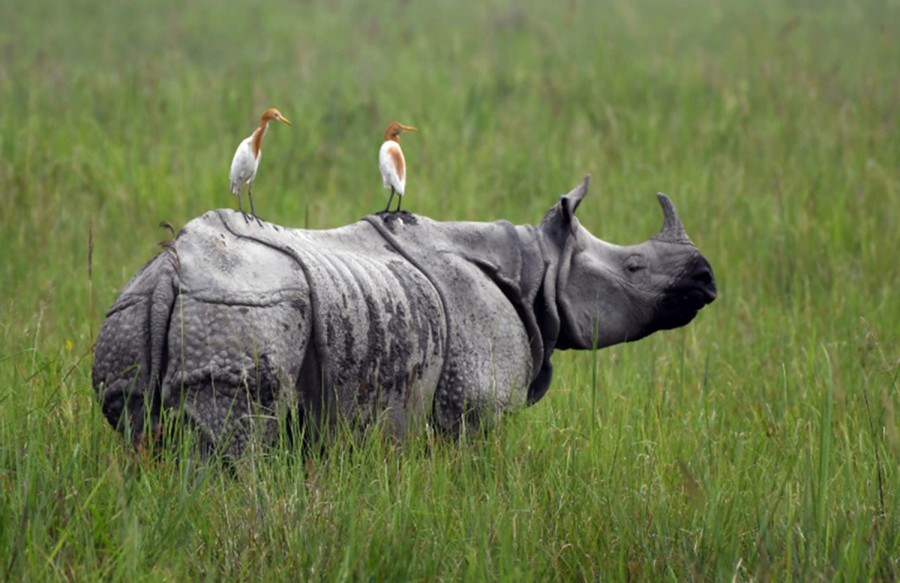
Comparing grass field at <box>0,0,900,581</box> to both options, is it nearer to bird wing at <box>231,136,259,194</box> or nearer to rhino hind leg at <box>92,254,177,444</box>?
rhino hind leg at <box>92,254,177,444</box>

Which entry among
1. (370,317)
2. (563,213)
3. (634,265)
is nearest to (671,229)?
(634,265)

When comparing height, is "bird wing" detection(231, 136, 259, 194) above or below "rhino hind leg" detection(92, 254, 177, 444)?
above

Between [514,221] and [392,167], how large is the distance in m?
3.24

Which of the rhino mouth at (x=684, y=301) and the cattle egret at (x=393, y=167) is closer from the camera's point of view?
the cattle egret at (x=393, y=167)

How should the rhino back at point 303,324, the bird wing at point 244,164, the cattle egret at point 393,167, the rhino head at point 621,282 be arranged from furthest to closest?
the rhino head at point 621,282 → the cattle egret at point 393,167 → the bird wing at point 244,164 → the rhino back at point 303,324

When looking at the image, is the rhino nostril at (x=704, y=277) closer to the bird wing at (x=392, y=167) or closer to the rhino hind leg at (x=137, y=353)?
the bird wing at (x=392, y=167)

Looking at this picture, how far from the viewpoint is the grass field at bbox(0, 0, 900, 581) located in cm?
325

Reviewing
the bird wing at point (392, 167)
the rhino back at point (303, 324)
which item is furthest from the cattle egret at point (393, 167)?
the rhino back at point (303, 324)

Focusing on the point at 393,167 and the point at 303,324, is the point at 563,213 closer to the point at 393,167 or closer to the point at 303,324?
the point at 393,167

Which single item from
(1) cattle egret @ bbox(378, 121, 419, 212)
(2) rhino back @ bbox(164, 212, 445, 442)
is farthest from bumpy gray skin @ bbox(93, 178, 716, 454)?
(1) cattle egret @ bbox(378, 121, 419, 212)

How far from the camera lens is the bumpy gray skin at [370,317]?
347 centimetres

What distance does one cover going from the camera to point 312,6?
14.8m

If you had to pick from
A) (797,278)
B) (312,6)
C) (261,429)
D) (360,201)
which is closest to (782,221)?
(797,278)

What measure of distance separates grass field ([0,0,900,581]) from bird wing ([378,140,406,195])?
0.86 metres
